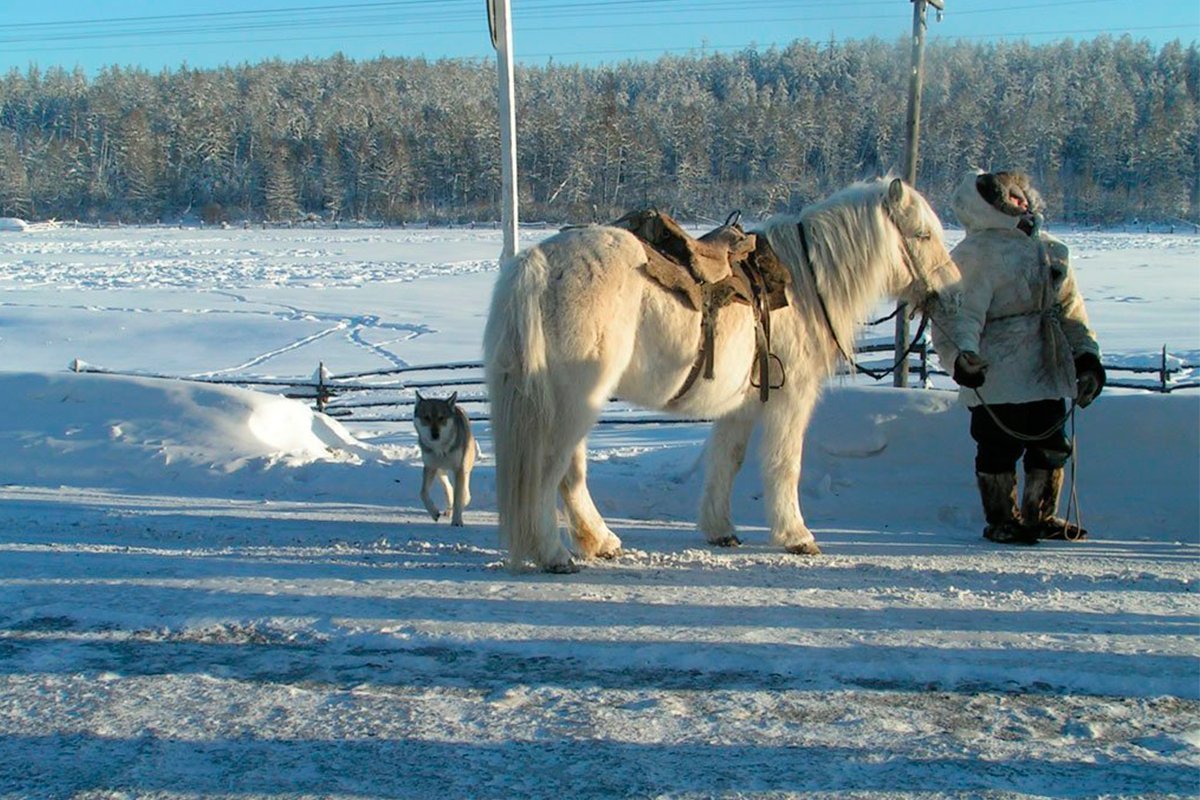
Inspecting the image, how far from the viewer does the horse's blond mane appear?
19.4 ft

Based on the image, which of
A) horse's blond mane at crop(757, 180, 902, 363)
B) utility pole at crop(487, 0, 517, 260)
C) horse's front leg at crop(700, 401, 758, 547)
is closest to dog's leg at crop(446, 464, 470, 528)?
horse's front leg at crop(700, 401, 758, 547)

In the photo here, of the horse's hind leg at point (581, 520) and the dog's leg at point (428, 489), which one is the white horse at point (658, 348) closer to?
the horse's hind leg at point (581, 520)

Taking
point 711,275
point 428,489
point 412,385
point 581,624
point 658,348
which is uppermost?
point 711,275

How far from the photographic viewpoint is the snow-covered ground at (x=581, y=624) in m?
2.77

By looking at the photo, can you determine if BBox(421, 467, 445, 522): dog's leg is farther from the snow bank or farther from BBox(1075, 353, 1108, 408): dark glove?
BBox(1075, 353, 1108, 408): dark glove

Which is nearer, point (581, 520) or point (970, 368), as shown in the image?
point (581, 520)

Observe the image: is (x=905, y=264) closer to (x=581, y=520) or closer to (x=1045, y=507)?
(x=1045, y=507)

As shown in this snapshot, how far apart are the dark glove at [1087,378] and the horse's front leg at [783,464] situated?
1871mm

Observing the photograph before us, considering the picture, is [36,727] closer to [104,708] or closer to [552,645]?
[104,708]

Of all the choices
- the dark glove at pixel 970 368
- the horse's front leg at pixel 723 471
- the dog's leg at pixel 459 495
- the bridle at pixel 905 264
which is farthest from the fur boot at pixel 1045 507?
the dog's leg at pixel 459 495

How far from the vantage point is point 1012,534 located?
6.18 m

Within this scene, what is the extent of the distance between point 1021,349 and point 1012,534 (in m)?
1.18

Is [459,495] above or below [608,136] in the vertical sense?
below

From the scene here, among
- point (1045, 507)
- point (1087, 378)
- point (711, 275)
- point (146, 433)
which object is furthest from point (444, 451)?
point (1087, 378)
